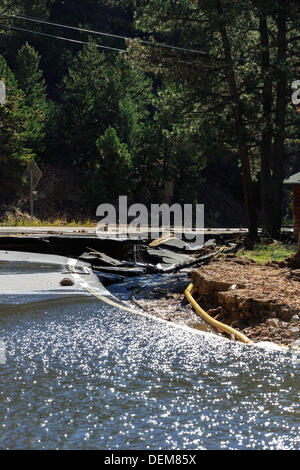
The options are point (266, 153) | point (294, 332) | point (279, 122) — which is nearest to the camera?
point (294, 332)

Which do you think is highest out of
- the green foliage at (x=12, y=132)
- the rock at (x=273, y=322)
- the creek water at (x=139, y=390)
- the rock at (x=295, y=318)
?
the green foliage at (x=12, y=132)

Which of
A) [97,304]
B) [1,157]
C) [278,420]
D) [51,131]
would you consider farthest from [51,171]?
[278,420]

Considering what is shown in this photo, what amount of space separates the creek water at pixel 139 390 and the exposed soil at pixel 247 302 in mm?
845

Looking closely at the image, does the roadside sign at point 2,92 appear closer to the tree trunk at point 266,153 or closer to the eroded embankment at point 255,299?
the tree trunk at point 266,153

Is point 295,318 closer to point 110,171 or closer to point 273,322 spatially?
point 273,322

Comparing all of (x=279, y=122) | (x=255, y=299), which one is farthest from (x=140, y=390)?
(x=279, y=122)

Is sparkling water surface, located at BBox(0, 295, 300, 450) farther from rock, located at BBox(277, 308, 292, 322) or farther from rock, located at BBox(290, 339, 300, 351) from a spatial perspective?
rock, located at BBox(277, 308, 292, 322)

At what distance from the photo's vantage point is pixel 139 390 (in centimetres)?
630

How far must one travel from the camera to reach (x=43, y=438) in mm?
4988

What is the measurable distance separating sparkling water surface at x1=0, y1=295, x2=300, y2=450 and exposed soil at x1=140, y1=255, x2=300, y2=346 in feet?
2.91

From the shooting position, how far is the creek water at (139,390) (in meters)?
5.05

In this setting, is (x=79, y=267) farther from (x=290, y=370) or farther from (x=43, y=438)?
(x=43, y=438)

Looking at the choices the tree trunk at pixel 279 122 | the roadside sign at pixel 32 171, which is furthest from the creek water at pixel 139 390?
the roadside sign at pixel 32 171

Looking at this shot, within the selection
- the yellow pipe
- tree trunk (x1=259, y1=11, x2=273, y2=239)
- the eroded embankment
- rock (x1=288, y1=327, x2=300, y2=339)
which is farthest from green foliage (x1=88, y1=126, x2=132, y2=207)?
rock (x1=288, y1=327, x2=300, y2=339)
